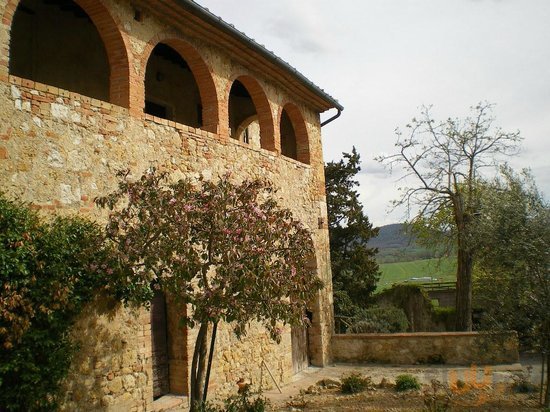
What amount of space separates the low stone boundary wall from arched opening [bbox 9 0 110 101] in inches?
315

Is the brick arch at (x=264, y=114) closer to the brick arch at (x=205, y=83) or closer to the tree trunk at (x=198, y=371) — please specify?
the brick arch at (x=205, y=83)

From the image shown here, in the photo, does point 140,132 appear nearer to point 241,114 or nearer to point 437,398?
point 241,114

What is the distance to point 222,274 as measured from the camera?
502cm

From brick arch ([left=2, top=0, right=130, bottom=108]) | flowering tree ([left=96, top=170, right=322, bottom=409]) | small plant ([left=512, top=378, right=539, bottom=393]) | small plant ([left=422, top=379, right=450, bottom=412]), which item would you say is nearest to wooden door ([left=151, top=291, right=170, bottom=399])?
flowering tree ([left=96, top=170, right=322, bottom=409])

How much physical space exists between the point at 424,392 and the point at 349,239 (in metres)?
8.53

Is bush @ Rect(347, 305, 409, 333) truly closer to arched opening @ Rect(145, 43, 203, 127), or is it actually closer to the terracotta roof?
the terracotta roof

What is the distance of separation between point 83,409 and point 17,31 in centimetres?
606

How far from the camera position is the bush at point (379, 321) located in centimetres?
1372

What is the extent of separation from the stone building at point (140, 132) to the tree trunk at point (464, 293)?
4.87 meters

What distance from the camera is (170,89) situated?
Answer: 1037 centimetres

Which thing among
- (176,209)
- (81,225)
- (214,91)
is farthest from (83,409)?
(214,91)

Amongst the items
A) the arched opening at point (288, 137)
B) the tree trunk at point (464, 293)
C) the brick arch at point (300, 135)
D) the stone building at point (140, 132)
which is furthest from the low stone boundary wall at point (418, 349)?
the arched opening at point (288, 137)

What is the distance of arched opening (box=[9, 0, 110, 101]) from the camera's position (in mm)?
7602

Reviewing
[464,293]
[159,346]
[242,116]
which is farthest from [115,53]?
[464,293]
